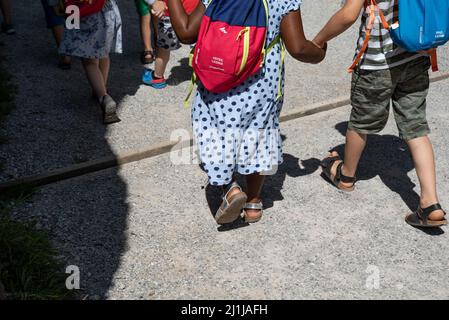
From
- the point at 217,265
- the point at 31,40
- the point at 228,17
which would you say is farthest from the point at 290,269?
the point at 31,40

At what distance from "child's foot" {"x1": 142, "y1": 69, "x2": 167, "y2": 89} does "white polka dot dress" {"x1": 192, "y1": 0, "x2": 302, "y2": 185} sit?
2362mm

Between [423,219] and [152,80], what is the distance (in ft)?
10.2

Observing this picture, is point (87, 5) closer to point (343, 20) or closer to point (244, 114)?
point (244, 114)

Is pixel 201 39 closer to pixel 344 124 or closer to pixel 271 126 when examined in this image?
pixel 271 126

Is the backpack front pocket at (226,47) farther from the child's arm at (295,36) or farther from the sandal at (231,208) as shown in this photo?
the sandal at (231,208)

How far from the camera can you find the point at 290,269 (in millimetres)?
3838

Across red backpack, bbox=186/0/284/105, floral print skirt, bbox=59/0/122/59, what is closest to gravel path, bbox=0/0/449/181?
floral print skirt, bbox=59/0/122/59

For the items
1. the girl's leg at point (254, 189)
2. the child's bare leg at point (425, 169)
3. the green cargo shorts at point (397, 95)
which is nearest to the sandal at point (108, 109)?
the girl's leg at point (254, 189)

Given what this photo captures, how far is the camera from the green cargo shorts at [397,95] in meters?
4.15

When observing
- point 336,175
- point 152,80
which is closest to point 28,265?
point 336,175

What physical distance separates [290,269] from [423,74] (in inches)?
59.2

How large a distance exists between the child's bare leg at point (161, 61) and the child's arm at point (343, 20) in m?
2.50

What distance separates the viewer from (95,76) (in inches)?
220

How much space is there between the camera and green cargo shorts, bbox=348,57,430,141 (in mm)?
4152
